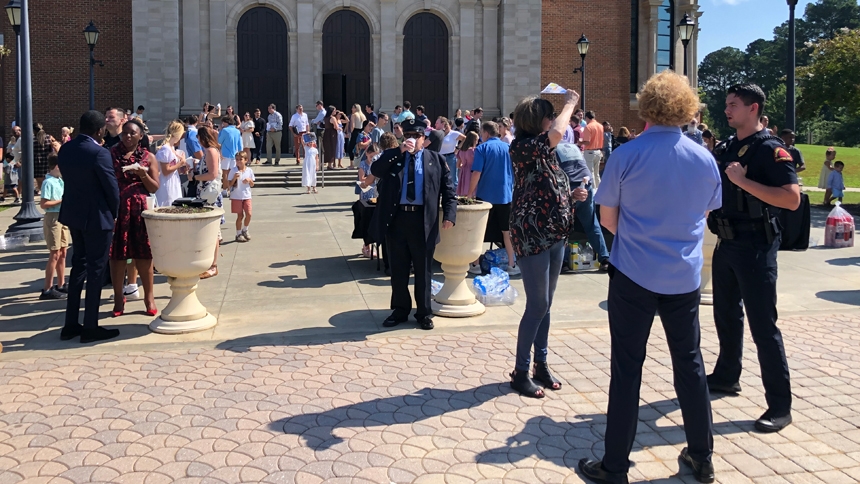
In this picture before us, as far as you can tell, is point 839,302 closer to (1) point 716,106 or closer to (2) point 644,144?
(2) point 644,144

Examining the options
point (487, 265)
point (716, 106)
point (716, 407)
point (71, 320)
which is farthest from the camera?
point (716, 106)

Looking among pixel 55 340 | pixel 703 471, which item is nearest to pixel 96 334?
pixel 55 340

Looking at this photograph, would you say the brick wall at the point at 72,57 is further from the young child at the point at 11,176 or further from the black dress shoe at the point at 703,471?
the black dress shoe at the point at 703,471

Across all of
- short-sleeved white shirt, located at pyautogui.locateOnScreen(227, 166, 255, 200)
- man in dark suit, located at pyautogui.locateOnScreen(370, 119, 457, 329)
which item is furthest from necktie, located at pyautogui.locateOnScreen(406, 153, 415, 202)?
→ short-sleeved white shirt, located at pyautogui.locateOnScreen(227, 166, 255, 200)

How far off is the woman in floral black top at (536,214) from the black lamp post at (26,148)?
33.8ft

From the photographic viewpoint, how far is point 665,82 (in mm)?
3986

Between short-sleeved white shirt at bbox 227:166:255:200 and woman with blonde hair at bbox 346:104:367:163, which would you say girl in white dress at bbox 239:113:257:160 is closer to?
woman with blonde hair at bbox 346:104:367:163

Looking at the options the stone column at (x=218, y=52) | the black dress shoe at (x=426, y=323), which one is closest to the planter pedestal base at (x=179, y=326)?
the black dress shoe at (x=426, y=323)

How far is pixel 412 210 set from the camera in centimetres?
702

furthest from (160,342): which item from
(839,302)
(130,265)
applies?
(839,302)

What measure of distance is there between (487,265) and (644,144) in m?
5.84

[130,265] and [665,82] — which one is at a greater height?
[665,82]

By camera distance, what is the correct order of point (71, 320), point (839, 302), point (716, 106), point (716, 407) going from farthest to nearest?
point (716, 106)
point (839, 302)
point (71, 320)
point (716, 407)

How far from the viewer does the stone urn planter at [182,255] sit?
22.7 feet
